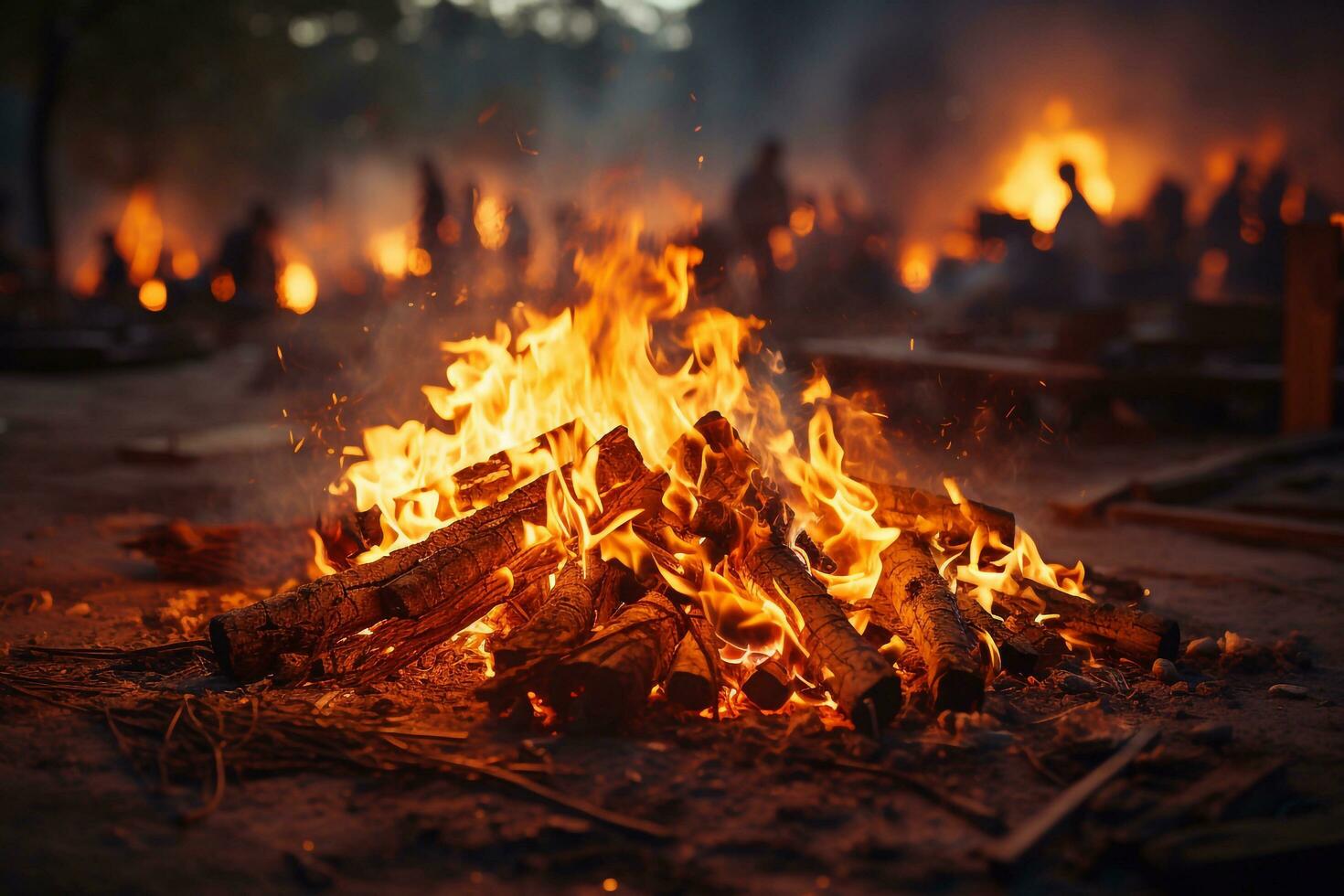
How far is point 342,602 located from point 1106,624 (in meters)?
2.88

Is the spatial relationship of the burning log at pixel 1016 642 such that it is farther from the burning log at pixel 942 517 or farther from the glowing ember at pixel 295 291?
the glowing ember at pixel 295 291

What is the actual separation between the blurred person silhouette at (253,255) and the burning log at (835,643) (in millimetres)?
19440

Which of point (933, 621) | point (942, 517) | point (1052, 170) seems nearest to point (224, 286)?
point (1052, 170)

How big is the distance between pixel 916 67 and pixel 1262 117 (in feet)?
33.6

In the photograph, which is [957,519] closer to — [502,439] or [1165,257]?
[502,439]

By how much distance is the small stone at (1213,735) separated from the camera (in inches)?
121

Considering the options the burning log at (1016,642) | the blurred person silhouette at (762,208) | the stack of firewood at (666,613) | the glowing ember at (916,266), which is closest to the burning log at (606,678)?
the stack of firewood at (666,613)

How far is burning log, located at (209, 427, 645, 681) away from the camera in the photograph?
3.45 m

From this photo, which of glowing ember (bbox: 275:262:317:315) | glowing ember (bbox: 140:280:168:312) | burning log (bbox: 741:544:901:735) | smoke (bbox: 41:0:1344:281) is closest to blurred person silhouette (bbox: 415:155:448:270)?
smoke (bbox: 41:0:1344:281)

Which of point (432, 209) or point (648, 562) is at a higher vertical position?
point (432, 209)

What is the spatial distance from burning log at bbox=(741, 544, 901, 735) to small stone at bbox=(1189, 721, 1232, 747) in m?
0.90

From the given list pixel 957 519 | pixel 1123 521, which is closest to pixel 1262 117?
pixel 1123 521

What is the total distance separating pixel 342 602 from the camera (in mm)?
3600

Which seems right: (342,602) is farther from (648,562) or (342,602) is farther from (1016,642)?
(1016,642)
